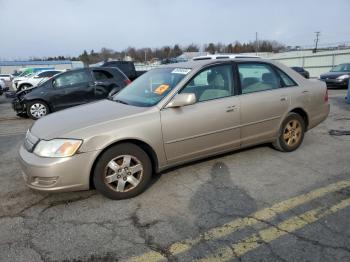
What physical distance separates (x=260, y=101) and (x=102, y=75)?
6.62 metres

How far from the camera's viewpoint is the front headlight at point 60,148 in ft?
11.2

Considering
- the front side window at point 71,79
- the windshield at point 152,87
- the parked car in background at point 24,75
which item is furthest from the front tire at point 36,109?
the parked car in background at point 24,75

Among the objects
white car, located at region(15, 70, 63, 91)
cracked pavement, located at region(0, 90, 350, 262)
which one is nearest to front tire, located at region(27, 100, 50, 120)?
cracked pavement, located at region(0, 90, 350, 262)

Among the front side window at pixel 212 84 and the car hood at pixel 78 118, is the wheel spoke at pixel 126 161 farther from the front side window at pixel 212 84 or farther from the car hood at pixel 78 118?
the front side window at pixel 212 84

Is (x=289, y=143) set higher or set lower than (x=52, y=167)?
lower

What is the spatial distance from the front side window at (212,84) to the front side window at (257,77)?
229mm

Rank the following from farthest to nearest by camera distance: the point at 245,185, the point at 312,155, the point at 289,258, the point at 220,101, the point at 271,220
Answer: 1. the point at 312,155
2. the point at 220,101
3. the point at 245,185
4. the point at 271,220
5. the point at 289,258

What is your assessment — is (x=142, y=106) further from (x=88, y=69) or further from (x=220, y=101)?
(x=88, y=69)

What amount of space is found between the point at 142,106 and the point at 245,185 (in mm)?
1667

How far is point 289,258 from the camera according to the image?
2.59 meters

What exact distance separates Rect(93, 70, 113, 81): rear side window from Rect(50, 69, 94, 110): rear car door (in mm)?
215

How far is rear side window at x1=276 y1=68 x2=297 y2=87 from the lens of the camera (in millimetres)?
5074

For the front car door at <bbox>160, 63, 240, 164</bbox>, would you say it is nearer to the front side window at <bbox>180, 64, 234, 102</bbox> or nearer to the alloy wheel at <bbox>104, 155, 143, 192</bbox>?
the front side window at <bbox>180, 64, 234, 102</bbox>

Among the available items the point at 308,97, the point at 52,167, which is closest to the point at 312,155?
the point at 308,97
